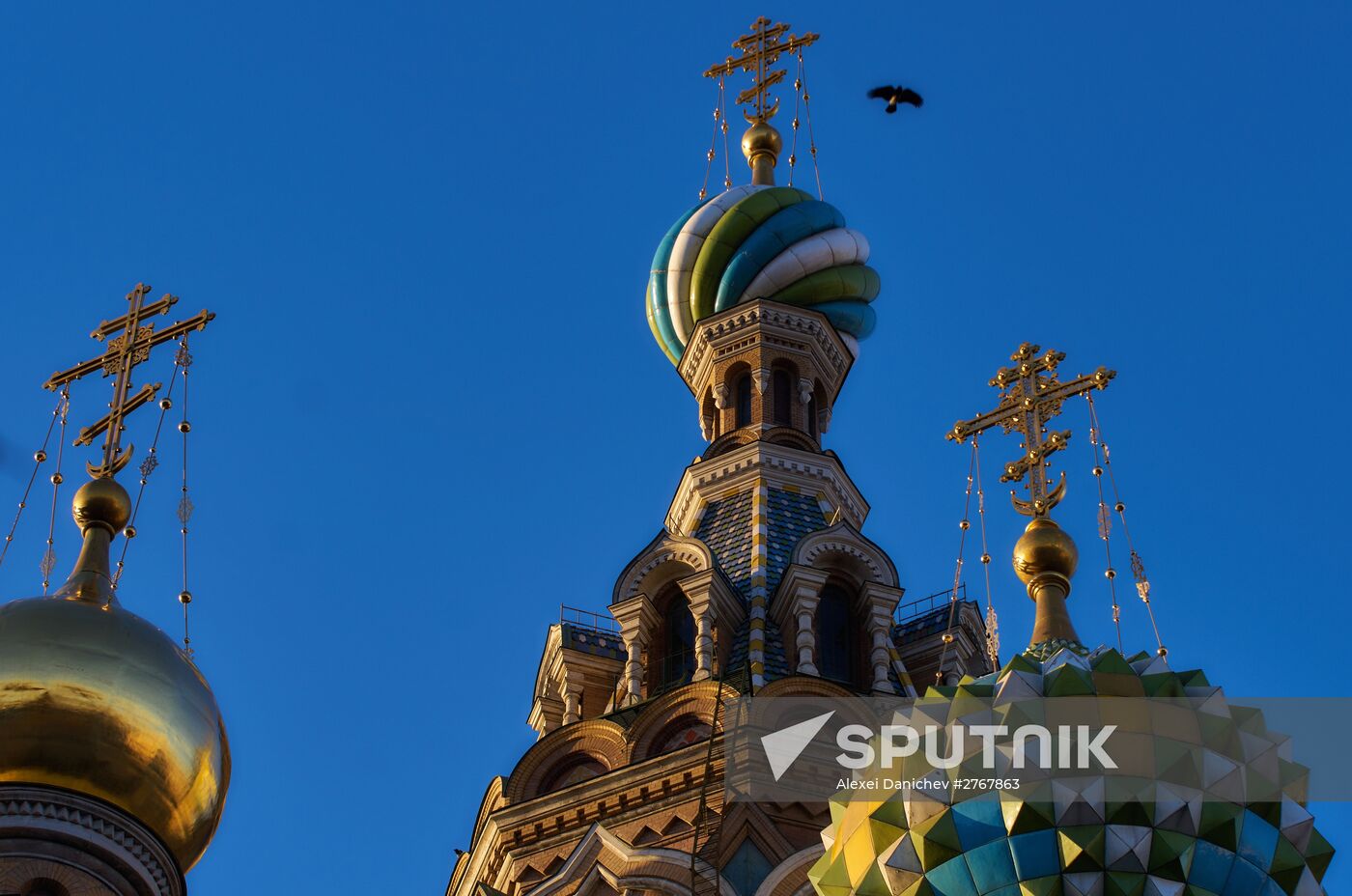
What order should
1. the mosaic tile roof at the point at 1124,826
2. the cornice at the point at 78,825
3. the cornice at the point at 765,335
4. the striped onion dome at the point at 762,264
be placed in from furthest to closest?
the striped onion dome at the point at 762,264, the cornice at the point at 765,335, the cornice at the point at 78,825, the mosaic tile roof at the point at 1124,826

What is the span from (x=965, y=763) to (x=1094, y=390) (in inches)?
171

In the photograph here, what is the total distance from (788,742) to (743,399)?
21.2 ft

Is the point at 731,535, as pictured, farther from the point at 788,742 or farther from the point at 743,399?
the point at 788,742

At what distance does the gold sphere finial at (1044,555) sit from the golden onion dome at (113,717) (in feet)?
16.1

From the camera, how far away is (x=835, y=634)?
2667 cm

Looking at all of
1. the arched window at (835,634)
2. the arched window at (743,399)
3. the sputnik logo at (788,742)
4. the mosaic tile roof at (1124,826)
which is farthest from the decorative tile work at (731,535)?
the mosaic tile roof at (1124,826)

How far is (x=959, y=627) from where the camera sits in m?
26.4

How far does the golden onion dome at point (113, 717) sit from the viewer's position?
2064 centimetres

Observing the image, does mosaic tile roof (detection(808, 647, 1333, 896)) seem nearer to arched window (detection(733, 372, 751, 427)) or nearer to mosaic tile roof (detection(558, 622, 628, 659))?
mosaic tile roof (detection(558, 622, 628, 659))

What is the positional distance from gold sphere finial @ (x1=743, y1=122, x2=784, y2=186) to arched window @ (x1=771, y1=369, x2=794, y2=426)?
3044 mm

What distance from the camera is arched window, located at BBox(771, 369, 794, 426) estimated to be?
29844 millimetres

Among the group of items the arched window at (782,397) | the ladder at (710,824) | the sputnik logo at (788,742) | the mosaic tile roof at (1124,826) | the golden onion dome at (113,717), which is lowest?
the mosaic tile roof at (1124,826)

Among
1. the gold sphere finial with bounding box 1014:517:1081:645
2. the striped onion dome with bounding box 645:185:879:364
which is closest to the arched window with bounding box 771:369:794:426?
the striped onion dome with bounding box 645:185:879:364

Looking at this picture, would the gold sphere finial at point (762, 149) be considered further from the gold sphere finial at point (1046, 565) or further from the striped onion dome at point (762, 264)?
the gold sphere finial at point (1046, 565)
